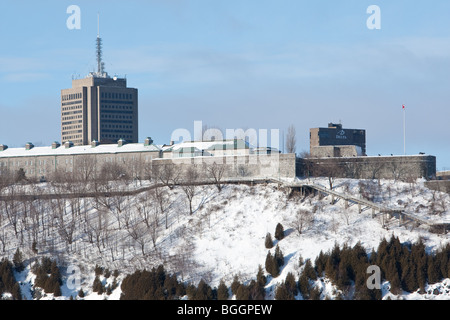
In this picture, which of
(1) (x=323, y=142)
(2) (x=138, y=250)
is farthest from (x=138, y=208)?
(1) (x=323, y=142)

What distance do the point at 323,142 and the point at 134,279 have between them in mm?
71995

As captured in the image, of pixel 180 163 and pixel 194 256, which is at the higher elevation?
pixel 180 163

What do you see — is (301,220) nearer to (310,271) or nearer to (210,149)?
(310,271)

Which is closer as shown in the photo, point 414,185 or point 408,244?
point 408,244

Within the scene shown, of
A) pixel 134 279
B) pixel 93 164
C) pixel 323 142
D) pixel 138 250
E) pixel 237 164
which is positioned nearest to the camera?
pixel 134 279

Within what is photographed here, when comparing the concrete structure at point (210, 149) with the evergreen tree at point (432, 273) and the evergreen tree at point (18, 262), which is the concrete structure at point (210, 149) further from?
the evergreen tree at point (432, 273)

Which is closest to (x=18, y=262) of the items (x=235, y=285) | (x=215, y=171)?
(x=235, y=285)

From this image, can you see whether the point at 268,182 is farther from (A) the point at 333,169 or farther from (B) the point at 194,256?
(B) the point at 194,256

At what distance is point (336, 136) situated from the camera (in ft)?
549

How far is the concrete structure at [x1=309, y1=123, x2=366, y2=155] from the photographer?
164875 mm

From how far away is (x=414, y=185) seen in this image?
115m

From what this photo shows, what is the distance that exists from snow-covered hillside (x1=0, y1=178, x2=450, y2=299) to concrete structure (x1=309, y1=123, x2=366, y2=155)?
45775mm

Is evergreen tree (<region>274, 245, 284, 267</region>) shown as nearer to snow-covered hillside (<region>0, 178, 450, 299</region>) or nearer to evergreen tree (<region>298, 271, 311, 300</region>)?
snow-covered hillside (<region>0, 178, 450, 299</region>)

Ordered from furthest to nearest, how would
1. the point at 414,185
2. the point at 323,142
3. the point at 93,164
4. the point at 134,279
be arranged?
the point at 323,142, the point at 93,164, the point at 414,185, the point at 134,279
